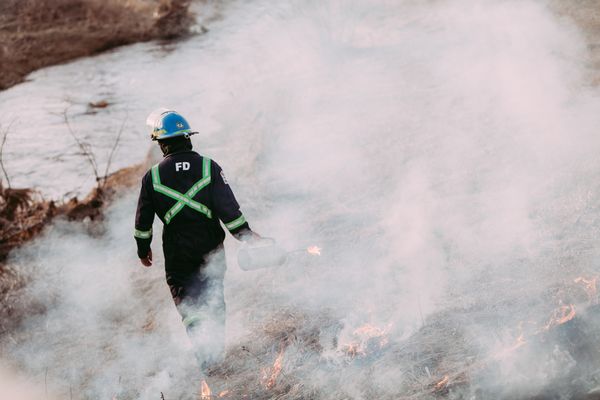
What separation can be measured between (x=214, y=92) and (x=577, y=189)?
6.00 metres

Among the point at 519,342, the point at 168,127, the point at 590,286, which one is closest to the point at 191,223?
the point at 168,127

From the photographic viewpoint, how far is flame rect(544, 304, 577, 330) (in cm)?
304

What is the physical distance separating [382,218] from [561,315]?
5.96 feet

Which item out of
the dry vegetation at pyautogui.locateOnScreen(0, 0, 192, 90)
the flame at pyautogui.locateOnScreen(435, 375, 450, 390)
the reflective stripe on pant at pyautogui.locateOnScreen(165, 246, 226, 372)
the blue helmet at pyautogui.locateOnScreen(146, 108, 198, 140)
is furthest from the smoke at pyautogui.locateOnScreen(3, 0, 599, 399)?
the dry vegetation at pyautogui.locateOnScreen(0, 0, 192, 90)

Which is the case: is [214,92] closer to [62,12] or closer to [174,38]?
[174,38]

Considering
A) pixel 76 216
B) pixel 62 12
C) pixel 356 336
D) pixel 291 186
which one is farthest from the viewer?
pixel 62 12

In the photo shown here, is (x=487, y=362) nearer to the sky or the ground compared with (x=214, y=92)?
nearer to the sky

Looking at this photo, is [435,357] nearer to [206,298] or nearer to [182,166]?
[206,298]

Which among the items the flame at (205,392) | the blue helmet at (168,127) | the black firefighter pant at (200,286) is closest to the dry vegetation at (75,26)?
the blue helmet at (168,127)

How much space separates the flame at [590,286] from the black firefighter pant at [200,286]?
228 cm

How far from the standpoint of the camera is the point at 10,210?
6.11 meters

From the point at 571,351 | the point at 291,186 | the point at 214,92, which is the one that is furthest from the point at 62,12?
the point at 571,351

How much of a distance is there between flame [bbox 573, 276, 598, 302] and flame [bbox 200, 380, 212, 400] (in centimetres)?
239

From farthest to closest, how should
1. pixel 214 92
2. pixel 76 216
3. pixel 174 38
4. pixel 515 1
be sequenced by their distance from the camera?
pixel 174 38 → pixel 214 92 → pixel 515 1 → pixel 76 216
